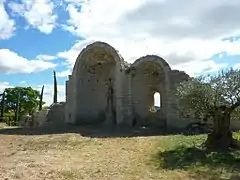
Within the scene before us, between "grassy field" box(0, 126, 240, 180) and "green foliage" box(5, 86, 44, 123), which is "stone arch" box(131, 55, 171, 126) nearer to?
"grassy field" box(0, 126, 240, 180)

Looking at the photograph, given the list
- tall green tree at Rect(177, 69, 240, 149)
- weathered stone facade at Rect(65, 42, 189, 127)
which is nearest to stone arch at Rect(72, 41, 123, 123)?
weathered stone facade at Rect(65, 42, 189, 127)

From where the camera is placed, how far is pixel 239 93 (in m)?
13.0

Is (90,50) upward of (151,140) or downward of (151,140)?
upward

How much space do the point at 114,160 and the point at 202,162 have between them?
2.99 meters

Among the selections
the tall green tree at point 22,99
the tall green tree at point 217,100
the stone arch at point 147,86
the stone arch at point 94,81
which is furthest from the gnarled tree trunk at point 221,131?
the tall green tree at point 22,99

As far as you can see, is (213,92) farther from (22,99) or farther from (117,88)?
(22,99)

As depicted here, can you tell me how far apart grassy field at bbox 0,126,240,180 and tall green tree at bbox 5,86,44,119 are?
129 feet

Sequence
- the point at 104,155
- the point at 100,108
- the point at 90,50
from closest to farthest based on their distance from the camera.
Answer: the point at 104,155
the point at 90,50
the point at 100,108

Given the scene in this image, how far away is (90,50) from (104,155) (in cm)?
1436

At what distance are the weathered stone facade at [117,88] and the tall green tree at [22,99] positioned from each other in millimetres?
29777

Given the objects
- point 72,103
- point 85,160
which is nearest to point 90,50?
point 72,103

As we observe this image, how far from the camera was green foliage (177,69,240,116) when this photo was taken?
13.0 meters

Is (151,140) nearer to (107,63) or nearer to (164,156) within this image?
(164,156)

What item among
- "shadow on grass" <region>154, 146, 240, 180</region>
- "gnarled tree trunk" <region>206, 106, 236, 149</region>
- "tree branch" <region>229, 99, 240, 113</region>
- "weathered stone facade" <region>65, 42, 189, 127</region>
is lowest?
"shadow on grass" <region>154, 146, 240, 180</region>
